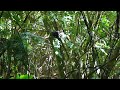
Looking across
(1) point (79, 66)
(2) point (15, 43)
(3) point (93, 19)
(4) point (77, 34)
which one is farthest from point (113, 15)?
(2) point (15, 43)

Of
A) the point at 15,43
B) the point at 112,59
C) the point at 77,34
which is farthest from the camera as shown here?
the point at 77,34

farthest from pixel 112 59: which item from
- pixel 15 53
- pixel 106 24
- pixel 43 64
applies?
pixel 43 64

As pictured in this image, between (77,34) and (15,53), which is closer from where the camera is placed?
(15,53)

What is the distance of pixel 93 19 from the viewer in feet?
8.82

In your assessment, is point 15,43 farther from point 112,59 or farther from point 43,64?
Result: point 43,64
